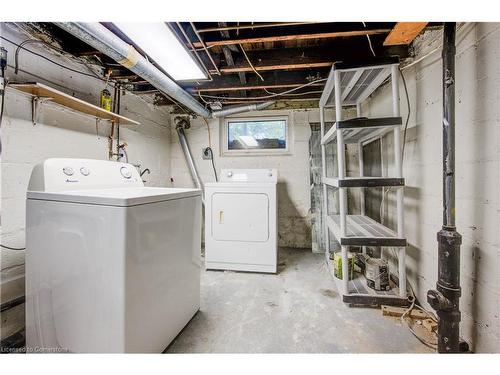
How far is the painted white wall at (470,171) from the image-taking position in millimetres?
1141

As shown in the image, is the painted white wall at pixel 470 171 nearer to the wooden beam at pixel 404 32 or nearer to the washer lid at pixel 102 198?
the wooden beam at pixel 404 32

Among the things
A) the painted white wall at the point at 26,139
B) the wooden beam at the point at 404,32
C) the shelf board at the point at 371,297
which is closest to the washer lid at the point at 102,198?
the painted white wall at the point at 26,139

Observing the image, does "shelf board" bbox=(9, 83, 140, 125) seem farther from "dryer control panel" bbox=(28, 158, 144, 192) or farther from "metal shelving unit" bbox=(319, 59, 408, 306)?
"metal shelving unit" bbox=(319, 59, 408, 306)

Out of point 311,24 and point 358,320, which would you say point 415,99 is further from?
point 358,320

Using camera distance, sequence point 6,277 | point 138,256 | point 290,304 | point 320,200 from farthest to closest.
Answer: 1. point 320,200
2. point 290,304
3. point 6,277
4. point 138,256

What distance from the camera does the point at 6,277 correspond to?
141cm

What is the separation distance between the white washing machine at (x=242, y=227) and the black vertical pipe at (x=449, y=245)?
4.49ft

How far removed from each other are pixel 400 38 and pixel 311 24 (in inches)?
25.6

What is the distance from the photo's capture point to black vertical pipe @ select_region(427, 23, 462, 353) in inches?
47.6

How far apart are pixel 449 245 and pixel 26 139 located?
2.76 m

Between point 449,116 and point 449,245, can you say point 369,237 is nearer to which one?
point 449,245

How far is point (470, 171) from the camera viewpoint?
1.27 meters
